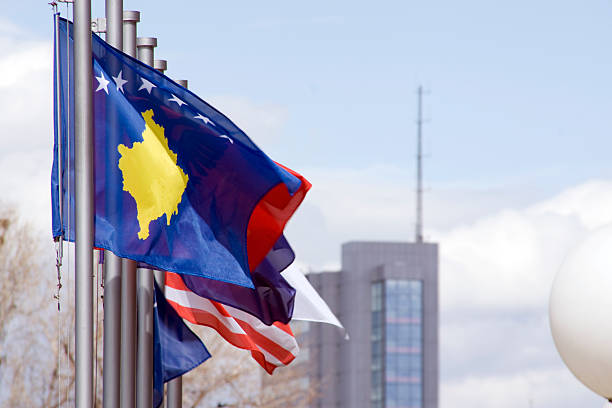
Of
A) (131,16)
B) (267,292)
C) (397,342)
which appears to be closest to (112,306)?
(267,292)

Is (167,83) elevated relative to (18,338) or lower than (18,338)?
elevated

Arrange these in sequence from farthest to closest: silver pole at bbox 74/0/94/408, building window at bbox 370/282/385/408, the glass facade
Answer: building window at bbox 370/282/385/408, the glass facade, silver pole at bbox 74/0/94/408

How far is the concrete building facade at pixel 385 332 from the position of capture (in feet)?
393

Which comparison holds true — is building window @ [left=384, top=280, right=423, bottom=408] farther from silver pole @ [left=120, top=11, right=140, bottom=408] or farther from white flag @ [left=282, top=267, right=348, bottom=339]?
silver pole @ [left=120, top=11, right=140, bottom=408]

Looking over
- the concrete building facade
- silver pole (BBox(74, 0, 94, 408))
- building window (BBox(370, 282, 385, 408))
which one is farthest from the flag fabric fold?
building window (BBox(370, 282, 385, 408))

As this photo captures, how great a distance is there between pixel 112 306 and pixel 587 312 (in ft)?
12.1

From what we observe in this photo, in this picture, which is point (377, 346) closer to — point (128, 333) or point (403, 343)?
point (403, 343)

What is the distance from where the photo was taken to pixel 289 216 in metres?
9.88

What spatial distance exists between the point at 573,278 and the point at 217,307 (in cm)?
516

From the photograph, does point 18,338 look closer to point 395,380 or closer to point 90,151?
point 90,151

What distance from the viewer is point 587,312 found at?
879cm

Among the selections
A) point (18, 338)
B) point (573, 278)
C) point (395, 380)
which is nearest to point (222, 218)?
point (573, 278)

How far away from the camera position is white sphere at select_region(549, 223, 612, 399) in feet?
28.7

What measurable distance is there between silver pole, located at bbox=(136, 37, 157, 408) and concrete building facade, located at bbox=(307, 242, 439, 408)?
10717 centimetres
